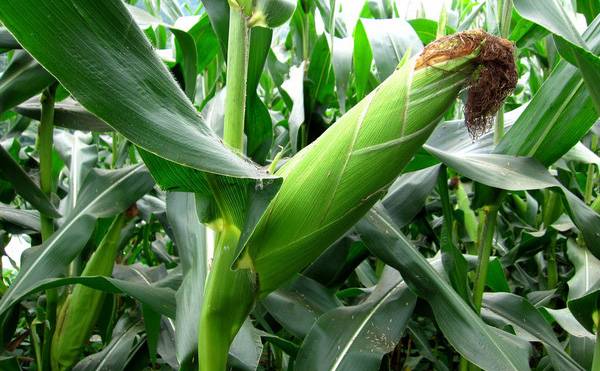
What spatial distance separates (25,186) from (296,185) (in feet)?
2.47

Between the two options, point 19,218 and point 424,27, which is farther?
point 424,27

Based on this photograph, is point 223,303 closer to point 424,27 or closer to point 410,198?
point 410,198

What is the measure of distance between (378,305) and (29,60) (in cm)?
87

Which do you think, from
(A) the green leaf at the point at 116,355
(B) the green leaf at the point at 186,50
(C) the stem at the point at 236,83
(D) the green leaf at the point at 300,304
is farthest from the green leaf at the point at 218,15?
(A) the green leaf at the point at 116,355

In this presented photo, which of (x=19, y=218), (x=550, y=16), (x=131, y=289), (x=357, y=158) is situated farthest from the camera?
(x=19, y=218)

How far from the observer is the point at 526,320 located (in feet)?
3.59

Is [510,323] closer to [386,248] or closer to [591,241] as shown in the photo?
[591,241]

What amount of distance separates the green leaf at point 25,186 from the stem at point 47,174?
0.17 ft

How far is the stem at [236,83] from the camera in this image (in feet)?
2.26

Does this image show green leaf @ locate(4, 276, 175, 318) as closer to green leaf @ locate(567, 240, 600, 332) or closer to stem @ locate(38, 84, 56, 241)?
stem @ locate(38, 84, 56, 241)

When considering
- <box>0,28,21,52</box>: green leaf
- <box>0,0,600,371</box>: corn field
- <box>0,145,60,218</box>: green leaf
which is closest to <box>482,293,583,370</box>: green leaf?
<box>0,0,600,371</box>: corn field

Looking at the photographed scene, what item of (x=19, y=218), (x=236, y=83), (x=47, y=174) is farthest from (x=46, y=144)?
(x=236, y=83)

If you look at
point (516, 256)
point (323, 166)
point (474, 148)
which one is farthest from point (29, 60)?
point (516, 256)

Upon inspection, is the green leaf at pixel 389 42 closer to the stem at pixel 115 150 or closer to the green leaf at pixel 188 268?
the green leaf at pixel 188 268
